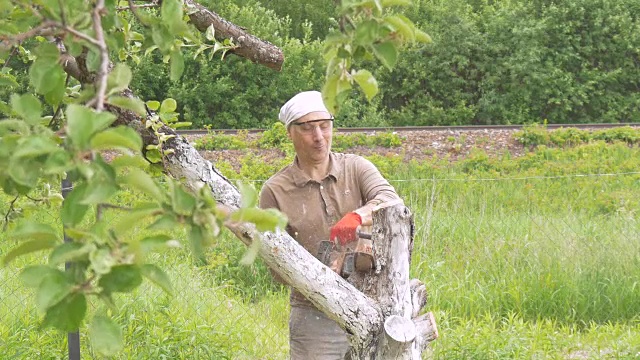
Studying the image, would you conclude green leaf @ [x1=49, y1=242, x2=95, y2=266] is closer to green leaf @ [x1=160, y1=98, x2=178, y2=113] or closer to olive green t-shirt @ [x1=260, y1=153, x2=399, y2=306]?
green leaf @ [x1=160, y1=98, x2=178, y2=113]

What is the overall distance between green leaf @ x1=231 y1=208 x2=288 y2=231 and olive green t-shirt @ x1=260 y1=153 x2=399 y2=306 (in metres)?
2.67

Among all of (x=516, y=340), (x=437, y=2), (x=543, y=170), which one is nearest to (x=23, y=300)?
(x=516, y=340)

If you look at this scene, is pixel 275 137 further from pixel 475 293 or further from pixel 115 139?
pixel 115 139

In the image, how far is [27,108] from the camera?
1.37 meters

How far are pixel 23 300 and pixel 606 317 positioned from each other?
3.81 m

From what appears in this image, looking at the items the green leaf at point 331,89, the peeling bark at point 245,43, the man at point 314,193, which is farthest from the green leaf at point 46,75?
the man at point 314,193

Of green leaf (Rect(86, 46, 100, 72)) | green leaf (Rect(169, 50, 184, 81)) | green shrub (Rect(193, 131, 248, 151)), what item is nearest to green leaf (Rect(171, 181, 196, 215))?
green leaf (Rect(86, 46, 100, 72))

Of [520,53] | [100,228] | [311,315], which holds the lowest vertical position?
[520,53]

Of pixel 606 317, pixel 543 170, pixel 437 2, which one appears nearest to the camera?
pixel 606 317

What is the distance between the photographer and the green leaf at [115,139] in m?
1.20

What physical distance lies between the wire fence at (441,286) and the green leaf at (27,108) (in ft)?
11.5

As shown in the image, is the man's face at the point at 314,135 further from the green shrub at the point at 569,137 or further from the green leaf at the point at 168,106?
the green shrub at the point at 569,137

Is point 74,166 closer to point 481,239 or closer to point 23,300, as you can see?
point 23,300

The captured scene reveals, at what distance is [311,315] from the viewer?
4102 millimetres
